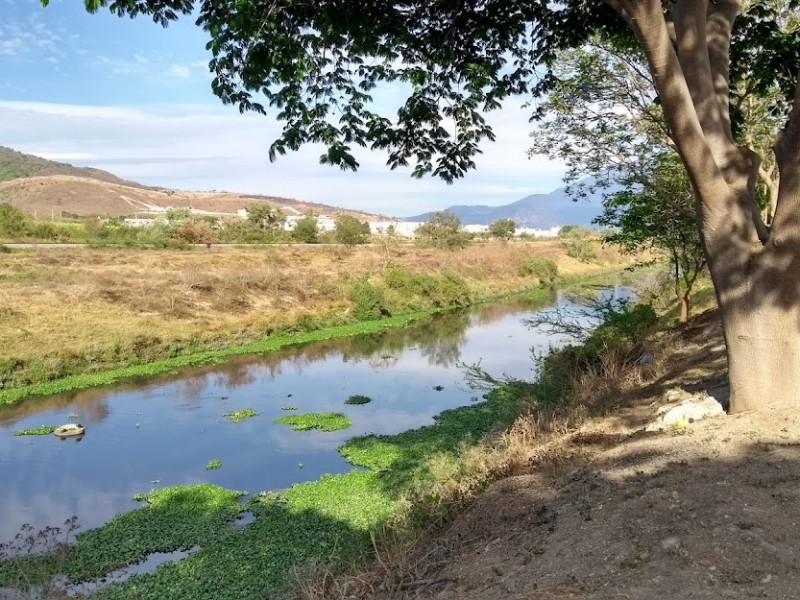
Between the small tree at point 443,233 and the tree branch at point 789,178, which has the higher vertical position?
the small tree at point 443,233

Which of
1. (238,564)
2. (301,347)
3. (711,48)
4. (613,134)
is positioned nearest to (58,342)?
(301,347)

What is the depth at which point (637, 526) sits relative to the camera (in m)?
3.83

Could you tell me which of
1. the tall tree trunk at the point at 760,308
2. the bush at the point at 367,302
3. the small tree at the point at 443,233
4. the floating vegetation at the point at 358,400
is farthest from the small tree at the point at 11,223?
the tall tree trunk at the point at 760,308

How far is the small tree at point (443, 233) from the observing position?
198ft

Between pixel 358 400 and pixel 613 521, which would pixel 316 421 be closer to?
pixel 358 400

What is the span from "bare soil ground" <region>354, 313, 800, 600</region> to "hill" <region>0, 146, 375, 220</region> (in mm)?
84061

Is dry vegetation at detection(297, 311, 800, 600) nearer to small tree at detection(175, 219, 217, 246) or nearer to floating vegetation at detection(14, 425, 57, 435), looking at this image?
floating vegetation at detection(14, 425, 57, 435)

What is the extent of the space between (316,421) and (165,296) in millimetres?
14944

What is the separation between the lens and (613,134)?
1379 centimetres

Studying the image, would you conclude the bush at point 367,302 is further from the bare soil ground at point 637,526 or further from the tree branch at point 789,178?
the tree branch at point 789,178

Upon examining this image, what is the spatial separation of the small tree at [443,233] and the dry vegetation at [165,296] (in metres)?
14.9

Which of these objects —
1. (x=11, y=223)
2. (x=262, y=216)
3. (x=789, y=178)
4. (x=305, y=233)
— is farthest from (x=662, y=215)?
(x=262, y=216)

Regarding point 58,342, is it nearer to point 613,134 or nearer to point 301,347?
point 301,347

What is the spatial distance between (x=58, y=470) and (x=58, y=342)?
9.64 metres
